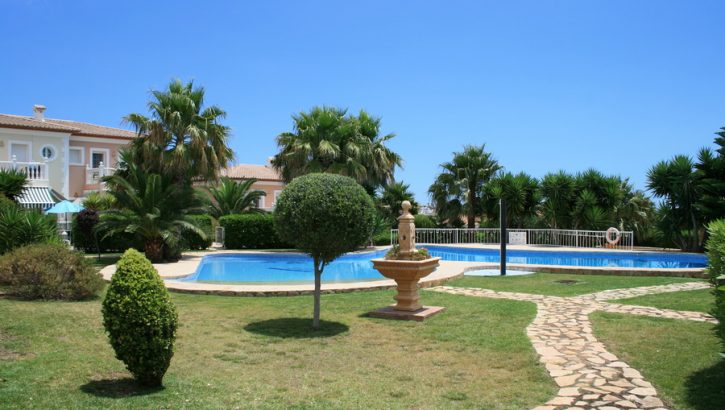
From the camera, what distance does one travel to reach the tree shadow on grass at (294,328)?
8.19m

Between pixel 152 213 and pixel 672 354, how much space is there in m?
16.5

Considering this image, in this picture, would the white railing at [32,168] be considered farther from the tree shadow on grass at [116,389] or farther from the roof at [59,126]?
the tree shadow on grass at [116,389]

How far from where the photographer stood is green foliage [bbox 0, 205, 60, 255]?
13.0 meters

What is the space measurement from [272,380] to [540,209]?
88.2 feet

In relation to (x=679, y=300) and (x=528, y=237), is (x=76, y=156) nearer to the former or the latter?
(x=528, y=237)

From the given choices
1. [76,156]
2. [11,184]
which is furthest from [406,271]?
[76,156]

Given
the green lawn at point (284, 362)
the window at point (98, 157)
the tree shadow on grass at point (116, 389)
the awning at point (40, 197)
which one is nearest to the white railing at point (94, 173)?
the window at point (98, 157)

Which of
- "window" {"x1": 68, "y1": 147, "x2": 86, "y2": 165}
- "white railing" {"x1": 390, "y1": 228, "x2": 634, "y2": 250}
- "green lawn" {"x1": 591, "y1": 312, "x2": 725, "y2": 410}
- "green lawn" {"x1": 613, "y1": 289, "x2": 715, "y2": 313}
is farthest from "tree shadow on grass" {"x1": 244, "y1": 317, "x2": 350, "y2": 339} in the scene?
"window" {"x1": 68, "y1": 147, "x2": 86, "y2": 165}

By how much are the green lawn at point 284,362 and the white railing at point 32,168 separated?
2370cm

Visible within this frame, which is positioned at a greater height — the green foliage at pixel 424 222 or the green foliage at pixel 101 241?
the green foliage at pixel 424 222

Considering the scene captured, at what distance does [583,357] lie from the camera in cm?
675

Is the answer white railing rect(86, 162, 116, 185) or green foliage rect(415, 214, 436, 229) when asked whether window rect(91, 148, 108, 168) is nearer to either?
white railing rect(86, 162, 116, 185)

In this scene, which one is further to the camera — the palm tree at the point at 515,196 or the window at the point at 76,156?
the window at the point at 76,156

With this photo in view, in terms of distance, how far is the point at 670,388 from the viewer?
5.51 m
